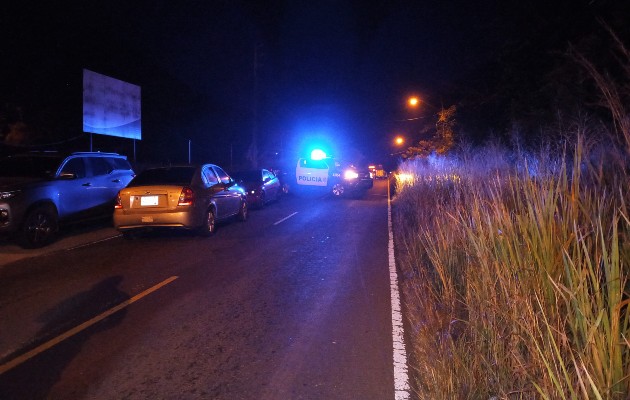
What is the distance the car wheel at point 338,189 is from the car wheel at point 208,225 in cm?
1481

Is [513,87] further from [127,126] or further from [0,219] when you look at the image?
[0,219]

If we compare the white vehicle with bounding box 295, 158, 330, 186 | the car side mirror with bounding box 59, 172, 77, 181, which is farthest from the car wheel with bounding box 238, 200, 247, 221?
the white vehicle with bounding box 295, 158, 330, 186

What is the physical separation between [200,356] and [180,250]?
213 inches

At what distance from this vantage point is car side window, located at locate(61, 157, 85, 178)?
11.1m

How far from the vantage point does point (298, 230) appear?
13016 mm

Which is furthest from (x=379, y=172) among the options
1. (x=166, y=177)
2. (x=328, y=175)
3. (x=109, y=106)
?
(x=166, y=177)

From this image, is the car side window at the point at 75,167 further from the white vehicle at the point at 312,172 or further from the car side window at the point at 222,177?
the white vehicle at the point at 312,172

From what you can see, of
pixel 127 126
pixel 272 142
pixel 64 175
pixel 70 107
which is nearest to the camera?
pixel 64 175

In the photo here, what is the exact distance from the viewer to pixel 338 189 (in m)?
26.5

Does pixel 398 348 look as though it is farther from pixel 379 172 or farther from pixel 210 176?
pixel 379 172

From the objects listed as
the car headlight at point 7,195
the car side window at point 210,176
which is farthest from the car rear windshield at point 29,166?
the car side window at point 210,176

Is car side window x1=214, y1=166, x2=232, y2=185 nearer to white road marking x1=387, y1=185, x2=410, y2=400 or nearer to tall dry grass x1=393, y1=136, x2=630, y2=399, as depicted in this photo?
white road marking x1=387, y1=185, x2=410, y2=400

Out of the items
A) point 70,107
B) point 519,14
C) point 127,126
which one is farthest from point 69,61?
point 519,14

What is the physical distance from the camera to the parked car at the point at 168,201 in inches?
415
